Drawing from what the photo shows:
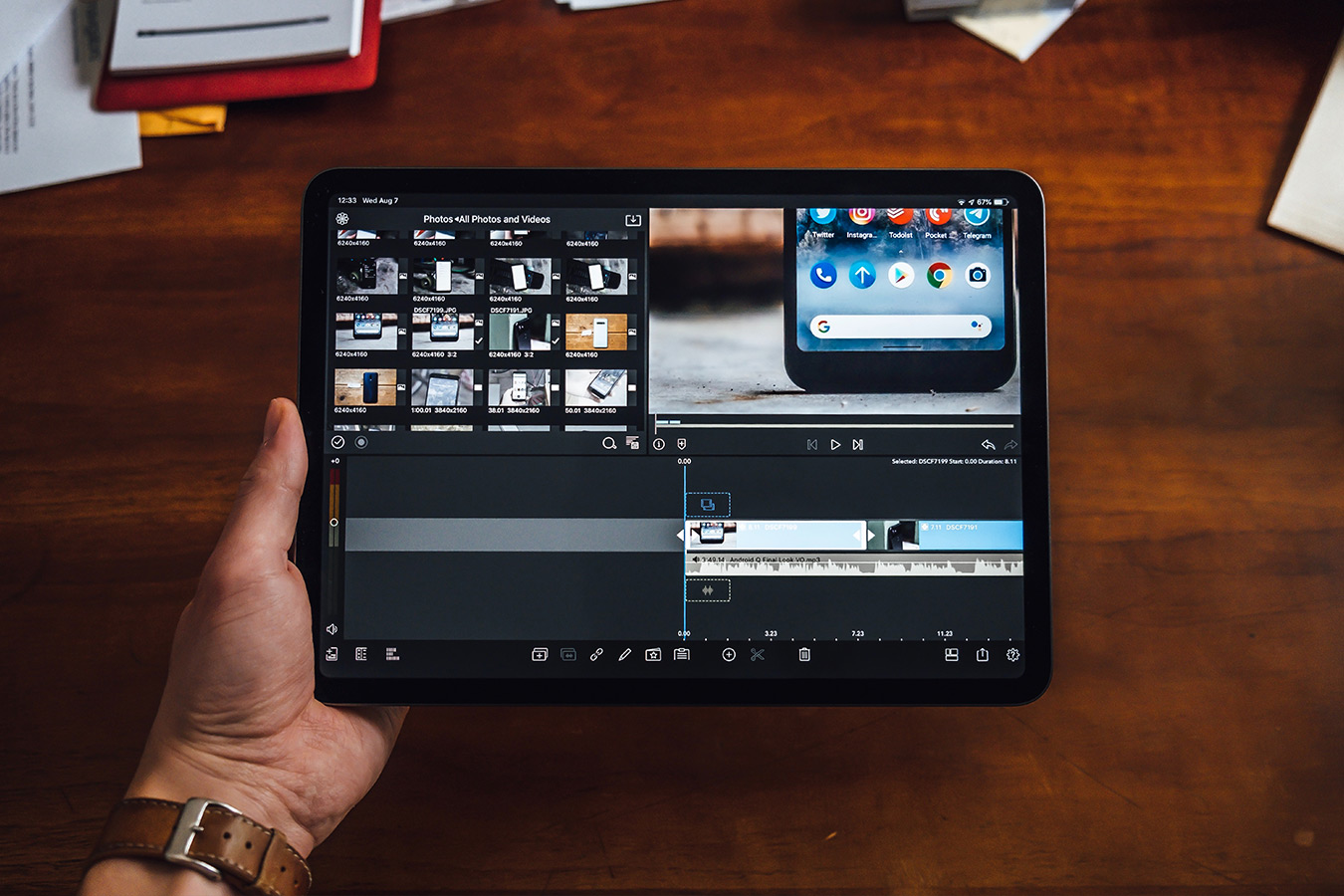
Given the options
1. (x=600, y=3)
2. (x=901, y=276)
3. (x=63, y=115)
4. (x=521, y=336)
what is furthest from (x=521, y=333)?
(x=63, y=115)

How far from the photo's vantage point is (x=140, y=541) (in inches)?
29.8

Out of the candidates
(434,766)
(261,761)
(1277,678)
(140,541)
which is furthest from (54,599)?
(1277,678)

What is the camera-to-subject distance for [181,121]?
0.80m

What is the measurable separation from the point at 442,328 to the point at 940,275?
41 cm

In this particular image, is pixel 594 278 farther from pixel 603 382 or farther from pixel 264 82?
pixel 264 82

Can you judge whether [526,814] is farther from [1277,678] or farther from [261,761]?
[1277,678]

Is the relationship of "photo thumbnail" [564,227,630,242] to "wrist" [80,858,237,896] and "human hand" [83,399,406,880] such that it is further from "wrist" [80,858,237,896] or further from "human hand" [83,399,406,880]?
"wrist" [80,858,237,896]

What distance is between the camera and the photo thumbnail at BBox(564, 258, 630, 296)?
627 mm

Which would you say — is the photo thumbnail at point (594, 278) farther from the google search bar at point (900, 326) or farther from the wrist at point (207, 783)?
the wrist at point (207, 783)

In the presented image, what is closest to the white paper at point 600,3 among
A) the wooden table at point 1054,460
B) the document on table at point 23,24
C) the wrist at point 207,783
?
the wooden table at point 1054,460

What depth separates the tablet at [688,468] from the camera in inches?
24.4

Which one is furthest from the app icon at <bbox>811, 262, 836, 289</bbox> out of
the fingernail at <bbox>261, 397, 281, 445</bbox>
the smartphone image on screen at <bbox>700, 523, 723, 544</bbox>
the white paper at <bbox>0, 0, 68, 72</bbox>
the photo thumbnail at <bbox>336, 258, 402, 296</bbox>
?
the white paper at <bbox>0, 0, 68, 72</bbox>

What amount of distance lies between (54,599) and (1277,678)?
1190 mm

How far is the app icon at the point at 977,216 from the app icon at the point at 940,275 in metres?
0.04
